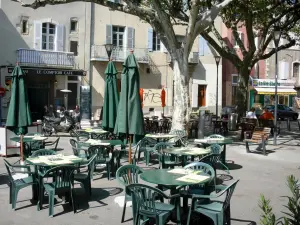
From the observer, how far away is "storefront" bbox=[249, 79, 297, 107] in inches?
1444

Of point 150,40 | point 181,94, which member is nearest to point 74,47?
point 150,40

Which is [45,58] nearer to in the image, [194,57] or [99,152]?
[194,57]

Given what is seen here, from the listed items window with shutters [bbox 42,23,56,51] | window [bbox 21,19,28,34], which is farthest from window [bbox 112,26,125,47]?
window [bbox 21,19,28,34]

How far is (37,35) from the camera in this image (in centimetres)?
2402

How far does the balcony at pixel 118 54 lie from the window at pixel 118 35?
80 cm

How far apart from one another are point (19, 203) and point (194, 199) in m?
3.53

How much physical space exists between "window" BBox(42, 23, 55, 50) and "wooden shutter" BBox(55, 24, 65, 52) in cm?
31

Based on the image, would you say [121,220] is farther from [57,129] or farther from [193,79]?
[193,79]

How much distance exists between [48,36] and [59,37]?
68cm

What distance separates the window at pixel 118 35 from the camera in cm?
2667

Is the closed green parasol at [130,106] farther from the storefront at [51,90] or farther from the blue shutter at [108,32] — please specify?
the blue shutter at [108,32]

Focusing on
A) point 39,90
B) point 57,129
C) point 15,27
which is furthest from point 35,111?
point 57,129

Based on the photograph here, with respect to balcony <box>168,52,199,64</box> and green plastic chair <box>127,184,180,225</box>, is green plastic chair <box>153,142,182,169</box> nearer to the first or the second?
green plastic chair <box>127,184,180,225</box>

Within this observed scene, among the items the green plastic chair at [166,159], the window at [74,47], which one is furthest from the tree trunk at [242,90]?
the green plastic chair at [166,159]
